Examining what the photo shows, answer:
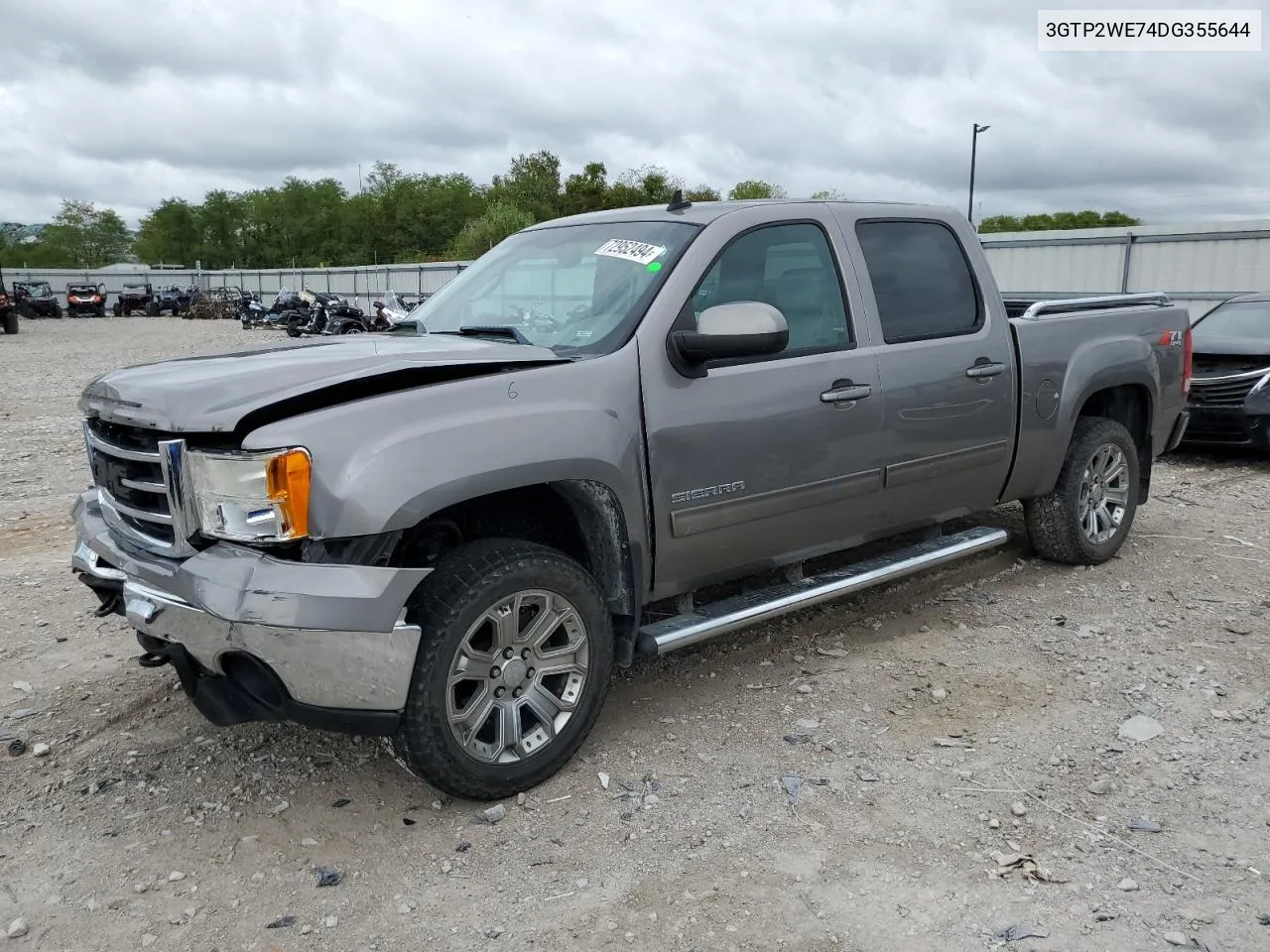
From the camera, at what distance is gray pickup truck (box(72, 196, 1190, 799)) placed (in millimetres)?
2902

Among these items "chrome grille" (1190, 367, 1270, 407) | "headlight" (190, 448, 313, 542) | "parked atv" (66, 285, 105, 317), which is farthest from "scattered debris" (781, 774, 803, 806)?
"parked atv" (66, 285, 105, 317)

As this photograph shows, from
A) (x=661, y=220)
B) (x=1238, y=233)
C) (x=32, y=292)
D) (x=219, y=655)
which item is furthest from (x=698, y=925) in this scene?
(x=32, y=292)

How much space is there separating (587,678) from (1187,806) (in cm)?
194

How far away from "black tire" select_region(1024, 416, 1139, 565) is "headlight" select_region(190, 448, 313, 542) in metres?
3.98

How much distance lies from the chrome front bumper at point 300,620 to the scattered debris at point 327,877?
49 cm

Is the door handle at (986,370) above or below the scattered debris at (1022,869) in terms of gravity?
above

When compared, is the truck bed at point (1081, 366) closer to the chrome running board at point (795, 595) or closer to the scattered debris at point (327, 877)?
the chrome running board at point (795, 595)

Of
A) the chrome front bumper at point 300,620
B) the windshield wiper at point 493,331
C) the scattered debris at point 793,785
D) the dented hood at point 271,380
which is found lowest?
the scattered debris at point 793,785

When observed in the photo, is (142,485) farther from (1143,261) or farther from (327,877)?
(1143,261)

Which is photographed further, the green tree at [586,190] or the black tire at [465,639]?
the green tree at [586,190]

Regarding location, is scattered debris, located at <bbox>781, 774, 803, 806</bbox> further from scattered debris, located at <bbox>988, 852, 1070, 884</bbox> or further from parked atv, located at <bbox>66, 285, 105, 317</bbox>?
parked atv, located at <bbox>66, 285, 105, 317</bbox>

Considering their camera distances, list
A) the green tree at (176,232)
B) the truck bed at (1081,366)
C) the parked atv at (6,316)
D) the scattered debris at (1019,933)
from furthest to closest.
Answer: the green tree at (176,232), the parked atv at (6,316), the truck bed at (1081,366), the scattered debris at (1019,933)

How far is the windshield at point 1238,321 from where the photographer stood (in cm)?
946

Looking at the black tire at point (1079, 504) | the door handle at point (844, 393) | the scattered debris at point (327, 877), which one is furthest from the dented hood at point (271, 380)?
the black tire at point (1079, 504)
